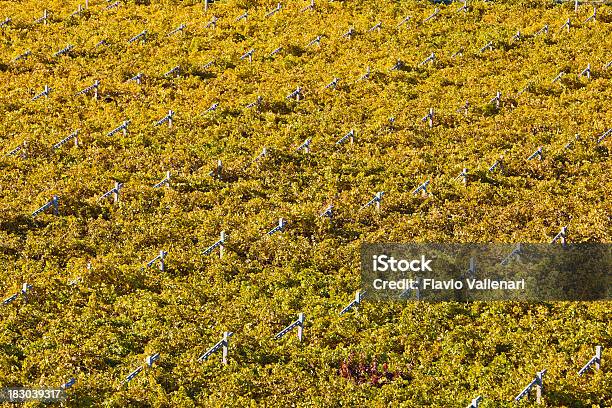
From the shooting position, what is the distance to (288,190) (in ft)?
102

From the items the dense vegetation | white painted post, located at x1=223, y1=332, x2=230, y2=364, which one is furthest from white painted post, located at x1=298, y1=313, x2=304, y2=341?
white painted post, located at x1=223, y1=332, x2=230, y2=364

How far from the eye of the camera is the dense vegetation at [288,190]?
72.9ft

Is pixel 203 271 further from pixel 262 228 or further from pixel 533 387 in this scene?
pixel 533 387

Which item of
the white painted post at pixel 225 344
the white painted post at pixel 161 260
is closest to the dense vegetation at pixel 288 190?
the white painted post at pixel 225 344

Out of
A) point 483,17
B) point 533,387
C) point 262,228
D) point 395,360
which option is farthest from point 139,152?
point 483,17

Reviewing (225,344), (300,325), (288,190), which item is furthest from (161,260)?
(288,190)

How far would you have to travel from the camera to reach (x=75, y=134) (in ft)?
112

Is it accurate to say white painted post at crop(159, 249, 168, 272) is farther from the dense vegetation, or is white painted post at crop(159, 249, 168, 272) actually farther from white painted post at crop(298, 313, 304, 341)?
white painted post at crop(298, 313, 304, 341)

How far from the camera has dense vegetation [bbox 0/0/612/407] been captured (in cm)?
2222

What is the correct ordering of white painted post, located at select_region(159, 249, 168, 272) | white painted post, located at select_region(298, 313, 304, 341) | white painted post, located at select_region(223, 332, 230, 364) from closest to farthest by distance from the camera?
white painted post, located at select_region(223, 332, 230, 364), white painted post, located at select_region(298, 313, 304, 341), white painted post, located at select_region(159, 249, 168, 272)

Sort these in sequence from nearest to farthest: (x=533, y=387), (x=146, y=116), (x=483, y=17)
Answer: (x=533, y=387)
(x=146, y=116)
(x=483, y=17)

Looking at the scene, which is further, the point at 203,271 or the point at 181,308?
the point at 203,271

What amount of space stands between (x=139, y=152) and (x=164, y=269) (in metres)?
8.34

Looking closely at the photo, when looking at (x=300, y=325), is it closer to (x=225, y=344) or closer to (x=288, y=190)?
(x=225, y=344)
